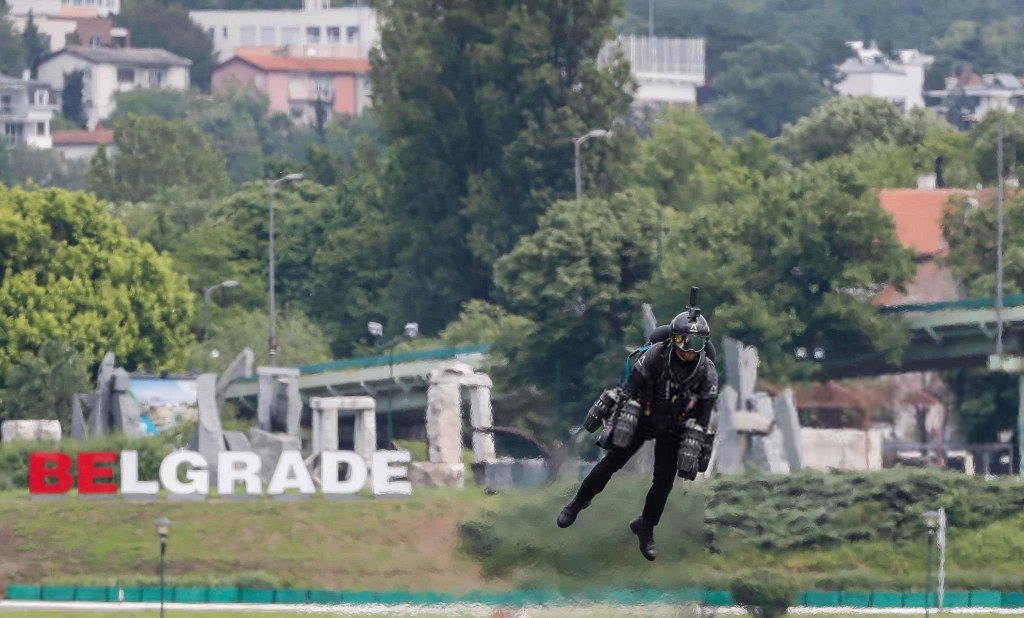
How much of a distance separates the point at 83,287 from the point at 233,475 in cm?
5018

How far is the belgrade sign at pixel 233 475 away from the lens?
4328 inches

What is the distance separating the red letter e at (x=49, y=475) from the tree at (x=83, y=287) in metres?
41.4

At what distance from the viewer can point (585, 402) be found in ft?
445

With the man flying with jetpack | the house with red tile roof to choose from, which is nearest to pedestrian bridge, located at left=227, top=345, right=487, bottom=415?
the house with red tile roof

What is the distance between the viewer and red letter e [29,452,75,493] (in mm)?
112250

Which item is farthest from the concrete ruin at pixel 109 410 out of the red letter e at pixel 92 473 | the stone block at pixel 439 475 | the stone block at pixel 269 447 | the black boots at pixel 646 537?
the black boots at pixel 646 537

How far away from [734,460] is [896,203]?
178 ft

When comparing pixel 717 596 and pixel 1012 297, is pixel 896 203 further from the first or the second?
pixel 717 596

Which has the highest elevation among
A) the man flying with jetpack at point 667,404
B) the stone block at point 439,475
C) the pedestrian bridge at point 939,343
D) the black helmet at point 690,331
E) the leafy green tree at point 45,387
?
the black helmet at point 690,331

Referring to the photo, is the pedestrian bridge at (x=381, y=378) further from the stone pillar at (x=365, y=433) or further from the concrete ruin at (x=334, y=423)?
the stone pillar at (x=365, y=433)

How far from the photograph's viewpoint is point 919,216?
531 feet

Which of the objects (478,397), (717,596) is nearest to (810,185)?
(478,397)

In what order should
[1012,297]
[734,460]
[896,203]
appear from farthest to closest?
[896,203] → [1012,297] → [734,460]

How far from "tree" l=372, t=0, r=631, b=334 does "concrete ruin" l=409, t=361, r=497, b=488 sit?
1998 inches
